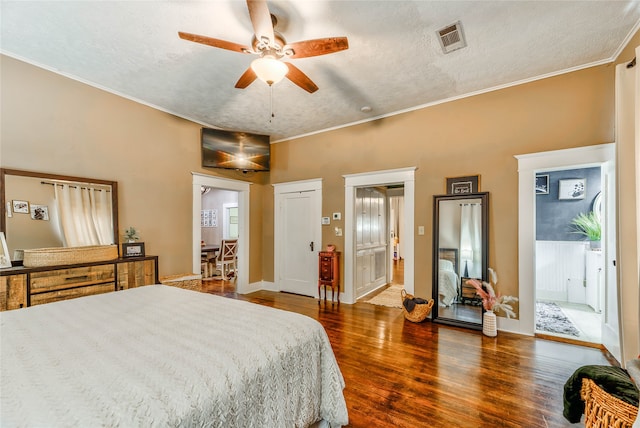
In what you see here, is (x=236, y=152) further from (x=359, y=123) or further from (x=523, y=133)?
(x=523, y=133)

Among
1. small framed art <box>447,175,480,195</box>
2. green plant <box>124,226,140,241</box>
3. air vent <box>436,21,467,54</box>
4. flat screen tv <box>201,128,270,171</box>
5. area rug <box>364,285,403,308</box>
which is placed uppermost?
air vent <box>436,21,467,54</box>

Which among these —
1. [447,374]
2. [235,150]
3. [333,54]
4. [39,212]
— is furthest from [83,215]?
[447,374]

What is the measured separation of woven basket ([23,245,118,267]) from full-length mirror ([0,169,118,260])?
0.23 metres

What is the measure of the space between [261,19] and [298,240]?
375 centimetres

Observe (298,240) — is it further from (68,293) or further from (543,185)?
(543,185)

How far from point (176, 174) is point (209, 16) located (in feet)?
8.26

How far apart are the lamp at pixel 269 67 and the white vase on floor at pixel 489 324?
344 centimetres

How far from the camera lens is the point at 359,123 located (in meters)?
4.45

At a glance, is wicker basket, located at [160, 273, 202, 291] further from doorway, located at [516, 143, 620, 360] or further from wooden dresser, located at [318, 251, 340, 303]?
doorway, located at [516, 143, 620, 360]

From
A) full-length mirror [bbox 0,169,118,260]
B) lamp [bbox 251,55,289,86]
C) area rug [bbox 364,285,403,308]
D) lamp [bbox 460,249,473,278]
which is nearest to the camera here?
lamp [bbox 251,55,289,86]

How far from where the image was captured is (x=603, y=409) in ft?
4.36

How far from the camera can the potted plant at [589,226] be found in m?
4.10

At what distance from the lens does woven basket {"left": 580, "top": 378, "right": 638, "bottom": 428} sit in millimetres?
1238

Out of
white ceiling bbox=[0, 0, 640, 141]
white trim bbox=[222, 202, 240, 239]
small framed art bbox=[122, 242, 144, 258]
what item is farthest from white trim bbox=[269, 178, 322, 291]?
white trim bbox=[222, 202, 240, 239]
